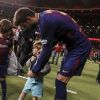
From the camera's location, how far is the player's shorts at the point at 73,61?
5605 mm

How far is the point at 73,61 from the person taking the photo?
562 cm

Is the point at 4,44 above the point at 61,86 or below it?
above

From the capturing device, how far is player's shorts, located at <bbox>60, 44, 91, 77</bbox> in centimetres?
561

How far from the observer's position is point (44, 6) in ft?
109

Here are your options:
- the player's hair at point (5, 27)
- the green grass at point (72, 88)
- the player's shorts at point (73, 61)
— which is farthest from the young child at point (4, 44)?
the player's shorts at point (73, 61)

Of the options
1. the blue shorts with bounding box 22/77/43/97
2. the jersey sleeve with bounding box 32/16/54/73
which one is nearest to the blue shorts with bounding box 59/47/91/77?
the jersey sleeve with bounding box 32/16/54/73

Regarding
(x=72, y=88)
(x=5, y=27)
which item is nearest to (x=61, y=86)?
(x=5, y=27)

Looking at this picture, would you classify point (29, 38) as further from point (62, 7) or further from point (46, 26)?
point (62, 7)

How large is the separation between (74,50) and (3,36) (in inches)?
76.0

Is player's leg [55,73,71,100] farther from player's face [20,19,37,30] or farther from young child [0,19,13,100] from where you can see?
young child [0,19,13,100]

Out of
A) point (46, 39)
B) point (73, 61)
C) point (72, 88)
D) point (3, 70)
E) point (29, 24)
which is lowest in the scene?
point (72, 88)

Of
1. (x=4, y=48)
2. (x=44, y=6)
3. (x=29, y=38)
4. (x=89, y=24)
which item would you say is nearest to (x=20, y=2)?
(x=44, y=6)

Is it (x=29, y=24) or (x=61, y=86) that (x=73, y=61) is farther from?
(x=29, y=24)

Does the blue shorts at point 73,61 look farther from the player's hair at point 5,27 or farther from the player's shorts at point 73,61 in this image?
the player's hair at point 5,27
